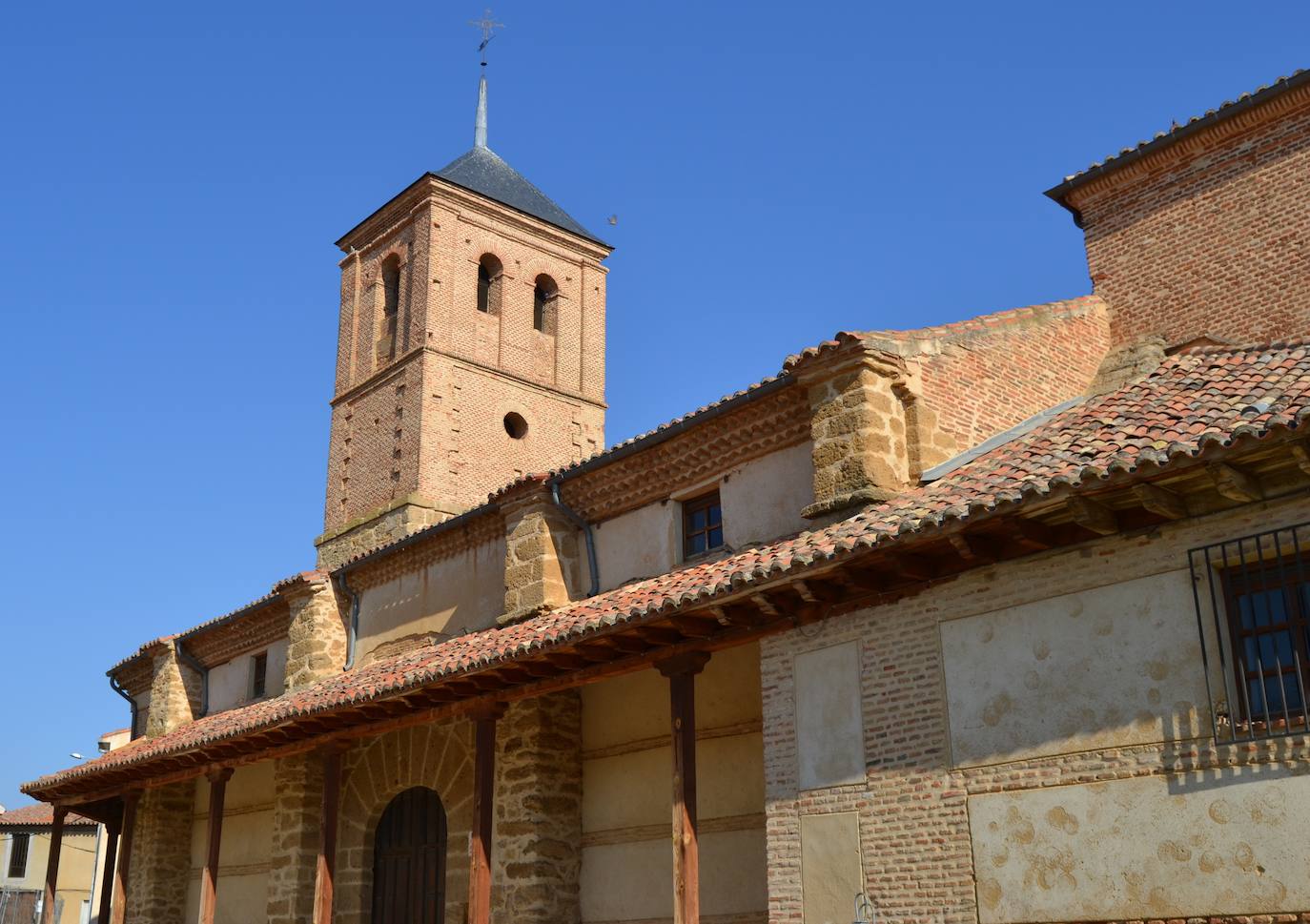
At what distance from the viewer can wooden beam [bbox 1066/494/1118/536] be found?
8078 mm

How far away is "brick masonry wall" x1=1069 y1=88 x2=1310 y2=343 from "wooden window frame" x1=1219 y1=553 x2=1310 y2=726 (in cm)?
655

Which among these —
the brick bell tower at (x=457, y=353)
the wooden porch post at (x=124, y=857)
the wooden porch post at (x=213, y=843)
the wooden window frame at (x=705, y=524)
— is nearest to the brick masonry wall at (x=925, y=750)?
the wooden window frame at (x=705, y=524)

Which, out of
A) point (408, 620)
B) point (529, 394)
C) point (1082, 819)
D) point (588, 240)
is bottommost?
point (1082, 819)

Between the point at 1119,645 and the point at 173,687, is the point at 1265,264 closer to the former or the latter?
the point at 1119,645

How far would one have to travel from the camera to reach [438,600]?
15.8 m

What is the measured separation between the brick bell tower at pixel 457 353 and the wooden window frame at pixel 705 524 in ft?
39.2

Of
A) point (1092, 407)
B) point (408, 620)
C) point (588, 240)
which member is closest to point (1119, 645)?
point (1092, 407)

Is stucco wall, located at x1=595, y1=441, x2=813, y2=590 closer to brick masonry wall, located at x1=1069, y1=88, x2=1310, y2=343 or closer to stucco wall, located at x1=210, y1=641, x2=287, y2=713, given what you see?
brick masonry wall, located at x1=1069, y1=88, x2=1310, y2=343

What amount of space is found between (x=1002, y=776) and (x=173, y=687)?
51.0 ft

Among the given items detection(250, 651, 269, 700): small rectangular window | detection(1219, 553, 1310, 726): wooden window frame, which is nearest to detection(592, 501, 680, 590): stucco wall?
detection(1219, 553, 1310, 726): wooden window frame

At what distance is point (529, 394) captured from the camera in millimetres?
26469

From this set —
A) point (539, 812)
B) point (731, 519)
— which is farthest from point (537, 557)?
point (539, 812)

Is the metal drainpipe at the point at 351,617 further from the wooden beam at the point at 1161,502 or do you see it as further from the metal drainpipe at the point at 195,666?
the wooden beam at the point at 1161,502

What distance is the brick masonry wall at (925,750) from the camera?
801cm
